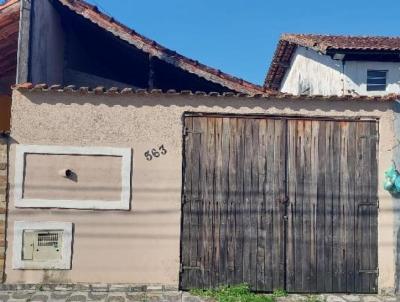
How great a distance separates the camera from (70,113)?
Result: 7.01 m

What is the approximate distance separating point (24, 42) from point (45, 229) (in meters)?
2.94

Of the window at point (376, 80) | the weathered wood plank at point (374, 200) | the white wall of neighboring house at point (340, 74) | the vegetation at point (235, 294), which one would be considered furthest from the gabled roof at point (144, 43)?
the window at point (376, 80)

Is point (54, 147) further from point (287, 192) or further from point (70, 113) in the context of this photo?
point (287, 192)

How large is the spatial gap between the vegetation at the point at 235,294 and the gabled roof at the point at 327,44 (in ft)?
17.6

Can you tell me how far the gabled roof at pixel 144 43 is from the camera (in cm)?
899

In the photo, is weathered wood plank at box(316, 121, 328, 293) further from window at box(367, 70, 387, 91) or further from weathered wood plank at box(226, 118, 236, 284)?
window at box(367, 70, 387, 91)

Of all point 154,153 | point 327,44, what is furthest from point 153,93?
point 327,44

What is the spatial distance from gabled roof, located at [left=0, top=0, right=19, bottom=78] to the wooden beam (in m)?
0.38

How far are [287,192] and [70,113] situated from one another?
11.0ft

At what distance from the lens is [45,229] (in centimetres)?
689

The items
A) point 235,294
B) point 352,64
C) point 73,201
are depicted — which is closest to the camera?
point 235,294

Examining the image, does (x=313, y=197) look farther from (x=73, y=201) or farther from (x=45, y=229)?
(x=45, y=229)

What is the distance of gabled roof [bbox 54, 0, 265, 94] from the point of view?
899 centimetres

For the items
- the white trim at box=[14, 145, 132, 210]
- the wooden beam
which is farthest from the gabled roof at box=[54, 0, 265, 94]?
the white trim at box=[14, 145, 132, 210]
